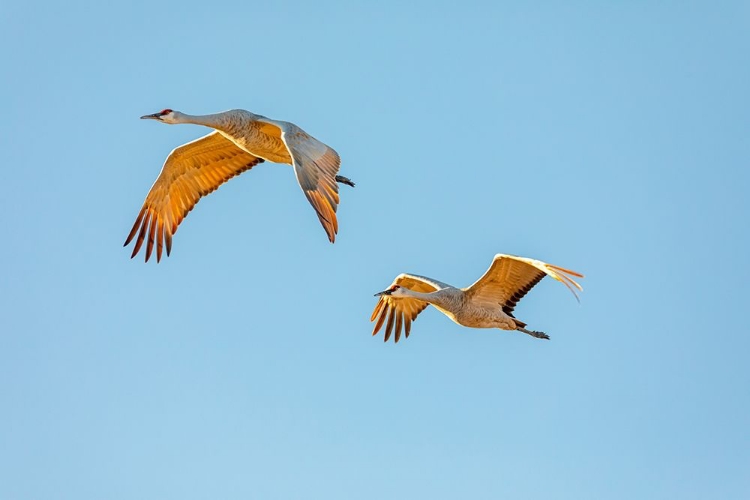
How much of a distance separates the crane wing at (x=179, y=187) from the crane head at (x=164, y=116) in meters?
1.64

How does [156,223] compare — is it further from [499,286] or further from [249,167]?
[499,286]

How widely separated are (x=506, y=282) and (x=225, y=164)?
6.63 metres

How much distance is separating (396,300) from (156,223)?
5.39 meters

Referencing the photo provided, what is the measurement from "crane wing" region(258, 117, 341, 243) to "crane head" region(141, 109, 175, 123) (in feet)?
6.55

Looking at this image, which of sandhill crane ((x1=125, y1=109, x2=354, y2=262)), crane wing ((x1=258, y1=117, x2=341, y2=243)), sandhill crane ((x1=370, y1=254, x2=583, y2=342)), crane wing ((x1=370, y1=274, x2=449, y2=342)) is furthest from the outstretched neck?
crane wing ((x1=370, y1=274, x2=449, y2=342))

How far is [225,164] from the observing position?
85.7ft

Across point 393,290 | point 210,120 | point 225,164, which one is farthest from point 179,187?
point 393,290

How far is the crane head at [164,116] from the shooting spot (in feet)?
78.8

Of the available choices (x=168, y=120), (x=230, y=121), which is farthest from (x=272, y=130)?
(x=168, y=120)

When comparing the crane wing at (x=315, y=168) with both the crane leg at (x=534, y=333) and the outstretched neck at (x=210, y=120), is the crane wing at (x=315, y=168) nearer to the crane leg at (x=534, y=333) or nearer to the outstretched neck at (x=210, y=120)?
the outstretched neck at (x=210, y=120)

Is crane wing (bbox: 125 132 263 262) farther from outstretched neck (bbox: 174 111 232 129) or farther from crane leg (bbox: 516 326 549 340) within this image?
crane leg (bbox: 516 326 549 340)

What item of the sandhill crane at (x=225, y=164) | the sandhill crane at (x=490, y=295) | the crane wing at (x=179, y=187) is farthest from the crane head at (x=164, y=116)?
the sandhill crane at (x=490, y=295)

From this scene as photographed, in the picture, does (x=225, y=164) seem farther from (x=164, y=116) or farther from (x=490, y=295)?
(x=490, y=295)

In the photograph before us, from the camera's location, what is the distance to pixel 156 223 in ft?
85.3
